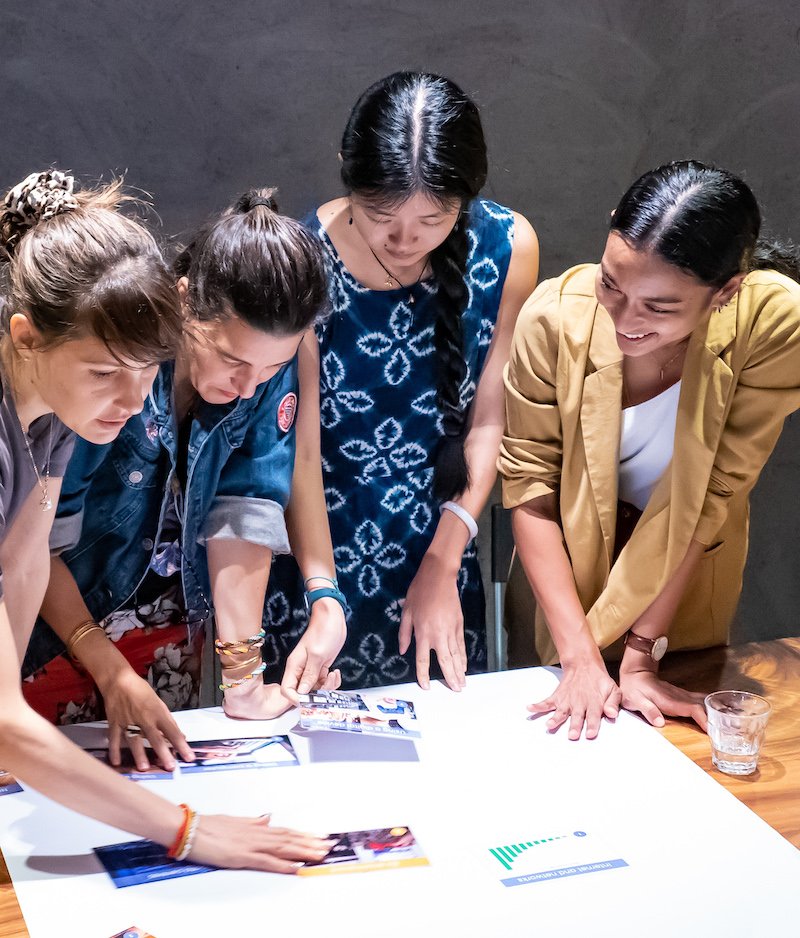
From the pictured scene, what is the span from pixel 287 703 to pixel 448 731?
0.27m

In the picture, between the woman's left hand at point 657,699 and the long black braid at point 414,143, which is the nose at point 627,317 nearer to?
the long black braid at point 414,143

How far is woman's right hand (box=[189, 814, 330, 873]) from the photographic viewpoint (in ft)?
3.80

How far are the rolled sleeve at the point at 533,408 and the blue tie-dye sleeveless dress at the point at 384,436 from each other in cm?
15

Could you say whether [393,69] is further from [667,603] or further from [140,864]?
[140,864]

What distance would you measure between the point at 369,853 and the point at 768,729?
73 cm

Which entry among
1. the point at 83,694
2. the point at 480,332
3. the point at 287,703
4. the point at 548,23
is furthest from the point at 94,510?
the point at 548,23

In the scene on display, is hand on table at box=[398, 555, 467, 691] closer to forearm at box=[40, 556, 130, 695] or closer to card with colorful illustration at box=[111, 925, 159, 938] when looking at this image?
forearm at box=[40, 556, 130, 695]

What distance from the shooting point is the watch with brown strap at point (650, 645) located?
1.75m

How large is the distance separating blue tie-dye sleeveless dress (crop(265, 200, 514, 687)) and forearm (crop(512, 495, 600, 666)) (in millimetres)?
257

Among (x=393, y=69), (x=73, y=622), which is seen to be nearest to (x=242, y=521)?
(x=73, y=622)

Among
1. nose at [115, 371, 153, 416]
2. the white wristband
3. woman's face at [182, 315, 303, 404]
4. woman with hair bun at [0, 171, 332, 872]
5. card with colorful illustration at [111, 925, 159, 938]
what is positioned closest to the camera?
card with colorful illustration at [111, 925, 159, 938]

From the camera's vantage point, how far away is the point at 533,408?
69.6 inches

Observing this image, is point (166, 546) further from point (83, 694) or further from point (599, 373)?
point (599, 373)

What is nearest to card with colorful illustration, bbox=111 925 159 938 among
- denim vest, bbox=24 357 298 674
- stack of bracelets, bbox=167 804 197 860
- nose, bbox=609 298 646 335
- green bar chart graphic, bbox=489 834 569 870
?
stack of bracelets, bbox=167 804 197 860
